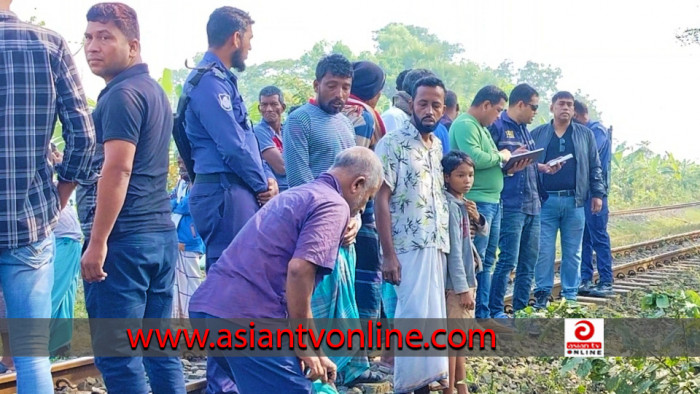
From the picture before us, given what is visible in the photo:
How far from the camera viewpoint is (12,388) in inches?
199

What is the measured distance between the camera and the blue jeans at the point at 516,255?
7426 millimetres

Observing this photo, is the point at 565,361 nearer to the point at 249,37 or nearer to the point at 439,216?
the point at 439,216

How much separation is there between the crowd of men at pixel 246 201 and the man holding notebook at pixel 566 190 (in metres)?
0.94

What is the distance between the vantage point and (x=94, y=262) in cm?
380

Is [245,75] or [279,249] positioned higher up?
[245,75]

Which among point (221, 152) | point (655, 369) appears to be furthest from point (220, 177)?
point (655, 369)

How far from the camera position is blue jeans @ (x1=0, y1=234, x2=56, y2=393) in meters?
3.42

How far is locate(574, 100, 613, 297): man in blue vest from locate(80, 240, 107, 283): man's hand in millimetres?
6925

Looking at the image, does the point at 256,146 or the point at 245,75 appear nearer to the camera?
the point at 256,146

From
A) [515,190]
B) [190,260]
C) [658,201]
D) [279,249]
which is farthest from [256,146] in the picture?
[658,201]

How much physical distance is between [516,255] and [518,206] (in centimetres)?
43

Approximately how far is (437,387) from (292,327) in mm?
2079

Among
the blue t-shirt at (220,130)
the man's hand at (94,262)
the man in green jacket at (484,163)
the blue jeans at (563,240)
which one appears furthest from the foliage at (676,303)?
the blue jeans at (563,240)

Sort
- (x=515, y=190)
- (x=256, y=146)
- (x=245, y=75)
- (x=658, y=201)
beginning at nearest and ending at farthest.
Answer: (x=256, y=146) → (x=515, y=190) → (x=658, y=201) → (x=245, y=75)
